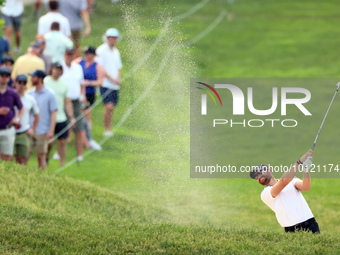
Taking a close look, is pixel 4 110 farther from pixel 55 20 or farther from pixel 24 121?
pixel 55 20

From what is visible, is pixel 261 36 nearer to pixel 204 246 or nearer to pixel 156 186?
pixel 156 186

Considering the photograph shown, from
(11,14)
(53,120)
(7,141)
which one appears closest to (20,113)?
(7,141)

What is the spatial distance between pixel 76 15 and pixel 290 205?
10783 mm

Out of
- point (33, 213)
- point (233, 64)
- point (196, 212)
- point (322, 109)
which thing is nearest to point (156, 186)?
point (196, 212)

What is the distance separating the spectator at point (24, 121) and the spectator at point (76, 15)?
3.83 meters

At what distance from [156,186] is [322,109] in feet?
29.0

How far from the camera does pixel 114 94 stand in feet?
57.3

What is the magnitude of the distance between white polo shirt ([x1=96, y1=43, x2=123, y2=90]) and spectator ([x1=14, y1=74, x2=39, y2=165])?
2.09 metres

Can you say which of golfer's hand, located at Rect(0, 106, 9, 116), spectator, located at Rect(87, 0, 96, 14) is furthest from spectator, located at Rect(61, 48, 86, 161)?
spectator, located at Rect(87, 0, 96, 14)

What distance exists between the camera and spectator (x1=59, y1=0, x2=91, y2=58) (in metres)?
19.3

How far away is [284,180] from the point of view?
995 centimetres

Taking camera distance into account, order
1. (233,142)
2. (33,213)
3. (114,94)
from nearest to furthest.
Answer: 1. (33,213)
2. (114,94)
3. (233,142)

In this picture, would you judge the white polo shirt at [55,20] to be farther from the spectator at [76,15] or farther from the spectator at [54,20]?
the spectator at [76,15]

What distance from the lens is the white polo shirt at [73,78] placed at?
54.3 ft
